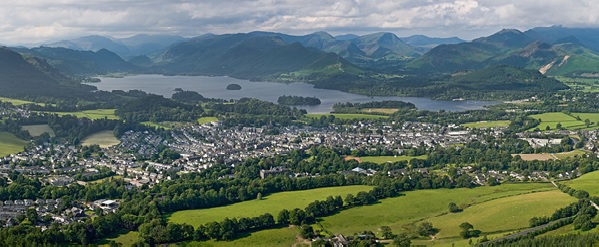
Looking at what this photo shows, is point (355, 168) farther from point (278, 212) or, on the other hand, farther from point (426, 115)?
point (426, 115)

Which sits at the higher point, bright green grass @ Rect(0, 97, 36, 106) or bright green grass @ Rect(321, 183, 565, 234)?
bright green grass @ Rect(0, 97, 36, 106)

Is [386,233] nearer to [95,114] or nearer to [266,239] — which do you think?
[266,239]

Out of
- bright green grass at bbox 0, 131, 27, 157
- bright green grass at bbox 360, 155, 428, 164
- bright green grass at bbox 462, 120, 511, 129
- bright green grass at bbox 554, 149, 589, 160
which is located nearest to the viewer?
bright green grass at bbox 554, 149, 589, 160

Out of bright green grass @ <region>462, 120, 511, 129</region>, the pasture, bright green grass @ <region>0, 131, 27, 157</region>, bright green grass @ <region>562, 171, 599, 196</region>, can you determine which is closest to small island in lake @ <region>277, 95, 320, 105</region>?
the pasture

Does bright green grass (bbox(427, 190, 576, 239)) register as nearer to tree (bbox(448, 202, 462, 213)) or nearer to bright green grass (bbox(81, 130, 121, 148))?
tree (bbox(448, 202, 462, 213))

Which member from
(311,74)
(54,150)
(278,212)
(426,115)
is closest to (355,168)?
(278,212)

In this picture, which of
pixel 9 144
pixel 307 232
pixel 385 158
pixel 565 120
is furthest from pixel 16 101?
pixel 565 120
